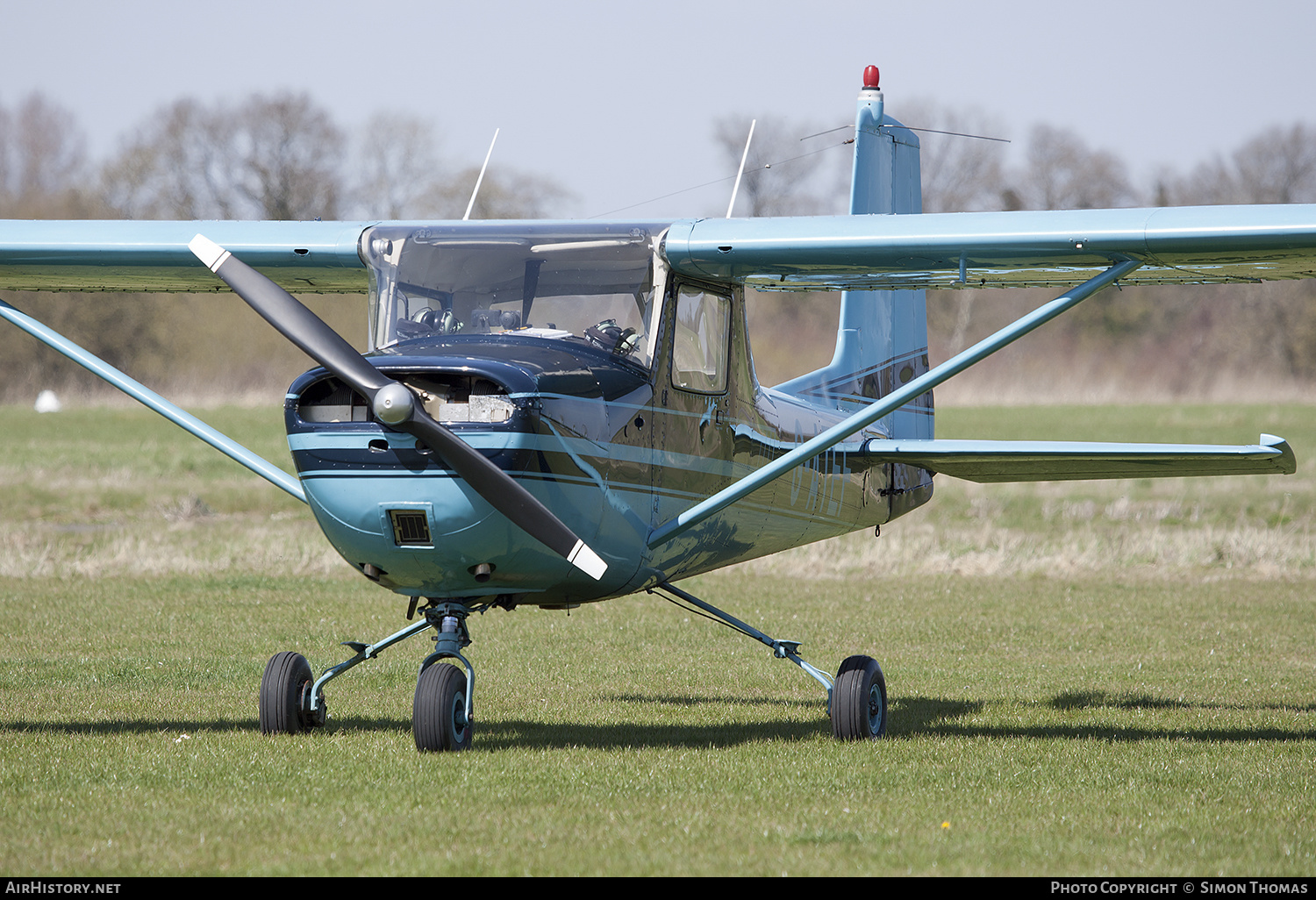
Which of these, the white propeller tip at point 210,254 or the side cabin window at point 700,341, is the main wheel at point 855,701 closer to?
the side cabin window at point 700,341

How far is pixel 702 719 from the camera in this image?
8469 mm

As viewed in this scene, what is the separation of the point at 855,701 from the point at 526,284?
9.08ft

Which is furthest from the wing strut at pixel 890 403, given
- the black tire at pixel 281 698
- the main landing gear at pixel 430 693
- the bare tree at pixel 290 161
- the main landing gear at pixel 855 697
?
the bare tree at pixel 290 161

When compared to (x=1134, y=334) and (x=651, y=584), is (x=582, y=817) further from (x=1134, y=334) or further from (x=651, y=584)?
(x=1134, y=334)

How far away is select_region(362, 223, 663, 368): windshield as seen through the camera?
714cm

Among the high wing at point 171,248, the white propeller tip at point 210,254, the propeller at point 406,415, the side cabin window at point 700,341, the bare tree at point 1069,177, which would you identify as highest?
the bare tree at point 1069,177

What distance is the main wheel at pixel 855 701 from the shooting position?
759 cm

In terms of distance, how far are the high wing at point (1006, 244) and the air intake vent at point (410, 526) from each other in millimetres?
2010

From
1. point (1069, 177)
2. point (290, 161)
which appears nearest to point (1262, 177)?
point (1069, 177)

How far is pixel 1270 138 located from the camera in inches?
2279

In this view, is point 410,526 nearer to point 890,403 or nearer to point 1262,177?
point 890,403

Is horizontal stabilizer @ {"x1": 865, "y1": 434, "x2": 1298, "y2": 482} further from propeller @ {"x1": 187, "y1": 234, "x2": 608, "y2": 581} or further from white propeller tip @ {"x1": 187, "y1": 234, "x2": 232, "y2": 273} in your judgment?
white propeller tip @ {"x1": 187, "y1": 234, "x2": 232, "y2": 273}

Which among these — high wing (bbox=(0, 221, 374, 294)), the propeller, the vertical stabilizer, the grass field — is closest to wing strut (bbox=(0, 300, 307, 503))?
high wing (bbox=(0, 221, 374, 294))

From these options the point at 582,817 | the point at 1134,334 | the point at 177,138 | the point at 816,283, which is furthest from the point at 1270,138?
the point at 582,817
